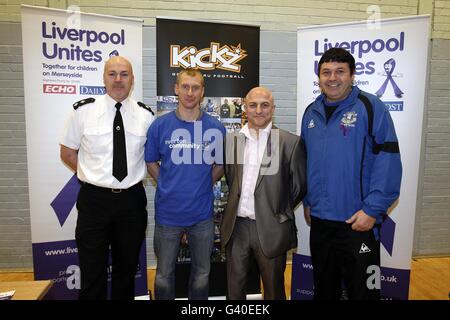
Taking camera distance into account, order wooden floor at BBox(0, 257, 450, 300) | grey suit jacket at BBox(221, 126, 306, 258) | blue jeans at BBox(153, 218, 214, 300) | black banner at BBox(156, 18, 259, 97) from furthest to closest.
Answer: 1. wooden floor at BBox(0, 257, 450, 300)
2. black banner at BBox(156, 18, 259, 97)
3. blue jeans at BBox(153, 218, 214, 300)
4. grey suit jacket at BBox(221, 126, 306, 258)

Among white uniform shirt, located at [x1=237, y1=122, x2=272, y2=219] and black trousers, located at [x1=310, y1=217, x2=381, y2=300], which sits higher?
white uniform shirt, located at [x1=237, y1=122, x2=272, y2=219]

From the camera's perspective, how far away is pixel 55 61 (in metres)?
2.85

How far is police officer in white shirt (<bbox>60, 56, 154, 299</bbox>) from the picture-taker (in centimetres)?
229

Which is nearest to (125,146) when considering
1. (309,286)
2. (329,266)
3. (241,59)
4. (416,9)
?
(241,59)

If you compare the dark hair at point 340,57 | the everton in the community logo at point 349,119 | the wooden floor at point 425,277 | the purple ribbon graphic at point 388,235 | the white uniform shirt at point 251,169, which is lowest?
the wooden floor at point 425,277

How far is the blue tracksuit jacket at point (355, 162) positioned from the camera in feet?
6.62

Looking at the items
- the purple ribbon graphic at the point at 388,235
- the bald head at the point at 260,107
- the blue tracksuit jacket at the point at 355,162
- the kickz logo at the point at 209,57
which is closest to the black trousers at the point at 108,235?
the bald head at the point at 260,107

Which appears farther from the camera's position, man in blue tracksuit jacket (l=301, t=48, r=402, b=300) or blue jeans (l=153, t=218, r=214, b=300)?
blue jeans (l=153, t=218, r=214, b=300)

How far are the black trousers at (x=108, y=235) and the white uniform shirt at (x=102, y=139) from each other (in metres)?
0.08

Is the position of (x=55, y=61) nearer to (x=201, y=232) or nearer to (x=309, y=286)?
(x=201, y=232)

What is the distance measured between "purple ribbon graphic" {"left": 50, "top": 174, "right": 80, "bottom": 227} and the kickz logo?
4.44 ft

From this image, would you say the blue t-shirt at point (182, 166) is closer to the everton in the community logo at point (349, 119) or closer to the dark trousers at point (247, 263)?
the dark trousers at point (247, 263)

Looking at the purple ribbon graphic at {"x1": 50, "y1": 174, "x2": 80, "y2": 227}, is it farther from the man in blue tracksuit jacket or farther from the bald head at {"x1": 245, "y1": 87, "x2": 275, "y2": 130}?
the man in blue tracksuit jacket

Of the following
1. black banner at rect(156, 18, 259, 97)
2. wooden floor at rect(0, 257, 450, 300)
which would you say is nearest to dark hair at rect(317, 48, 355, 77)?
black banner at rect(156, 18, 259, 97)
